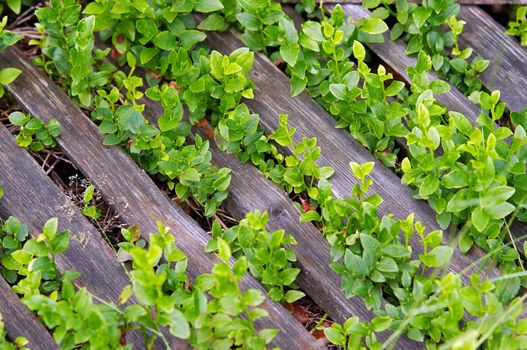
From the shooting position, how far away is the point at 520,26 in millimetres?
3035

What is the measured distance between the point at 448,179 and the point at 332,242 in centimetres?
46

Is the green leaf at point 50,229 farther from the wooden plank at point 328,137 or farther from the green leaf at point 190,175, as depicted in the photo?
the wooden plank at point 328,137

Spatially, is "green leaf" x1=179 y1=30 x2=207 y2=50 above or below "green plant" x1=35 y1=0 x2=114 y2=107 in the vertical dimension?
above

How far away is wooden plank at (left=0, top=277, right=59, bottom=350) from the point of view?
243 centimetres

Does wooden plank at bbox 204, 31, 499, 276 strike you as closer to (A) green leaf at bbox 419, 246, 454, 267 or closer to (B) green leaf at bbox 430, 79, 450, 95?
(A) green leaf at bbox 419, 246, 454, 267

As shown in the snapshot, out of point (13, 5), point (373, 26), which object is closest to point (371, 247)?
point (373, 26)

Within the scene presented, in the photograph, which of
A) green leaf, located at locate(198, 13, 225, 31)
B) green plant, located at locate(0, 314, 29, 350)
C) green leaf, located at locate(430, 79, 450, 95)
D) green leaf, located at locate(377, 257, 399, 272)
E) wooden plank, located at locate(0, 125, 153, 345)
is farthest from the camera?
green leaf, located at locate(198, 13, 225, 31)

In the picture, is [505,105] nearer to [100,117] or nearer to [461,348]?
[461,348]

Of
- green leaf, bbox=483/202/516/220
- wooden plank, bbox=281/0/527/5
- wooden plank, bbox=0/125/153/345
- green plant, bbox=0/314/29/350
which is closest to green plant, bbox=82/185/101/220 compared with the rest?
wooden plank, bbox=0/125/153/345

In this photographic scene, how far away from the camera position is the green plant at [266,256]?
97.4 inches

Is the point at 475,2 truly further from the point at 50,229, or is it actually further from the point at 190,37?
the point at 50,229

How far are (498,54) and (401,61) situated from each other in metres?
0.41

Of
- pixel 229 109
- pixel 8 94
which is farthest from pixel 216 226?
pixel 8 94

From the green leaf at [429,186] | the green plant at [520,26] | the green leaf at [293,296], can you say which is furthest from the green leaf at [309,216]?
the green plant at [520,26]
